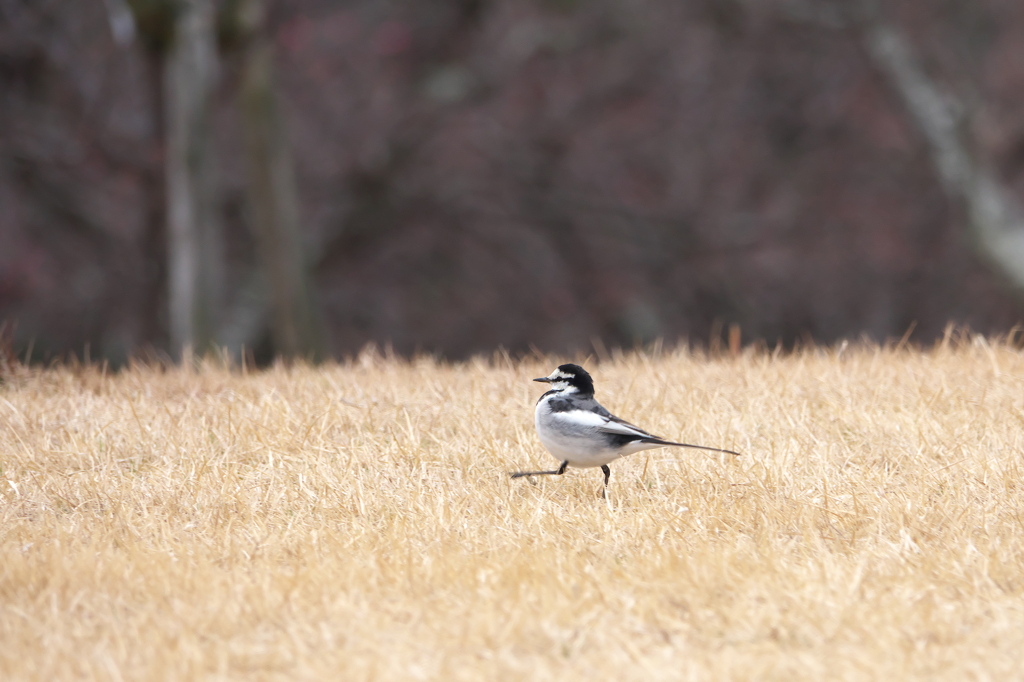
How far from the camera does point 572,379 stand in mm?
5582

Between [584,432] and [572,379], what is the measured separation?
0.50 m

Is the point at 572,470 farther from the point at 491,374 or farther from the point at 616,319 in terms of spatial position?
the point at 616,319

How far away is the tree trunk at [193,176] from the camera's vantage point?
1355 centimetres

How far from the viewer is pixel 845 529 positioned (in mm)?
4883

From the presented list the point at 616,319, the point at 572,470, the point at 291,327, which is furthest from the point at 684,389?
the point at 616,319

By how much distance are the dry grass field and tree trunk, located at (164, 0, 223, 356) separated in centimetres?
595

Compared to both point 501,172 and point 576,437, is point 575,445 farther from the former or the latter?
point 501,172

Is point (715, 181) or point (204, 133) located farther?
point (715, 181)

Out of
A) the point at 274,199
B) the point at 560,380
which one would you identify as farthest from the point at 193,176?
the point at 560,380

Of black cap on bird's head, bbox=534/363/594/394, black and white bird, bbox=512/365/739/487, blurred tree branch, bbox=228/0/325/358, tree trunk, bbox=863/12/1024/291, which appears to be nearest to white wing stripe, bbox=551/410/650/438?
black and white bird, bbox=512/365/739/487

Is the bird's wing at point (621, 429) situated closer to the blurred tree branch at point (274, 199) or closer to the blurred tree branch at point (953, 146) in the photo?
the blurred tree branch at point (274, 199)

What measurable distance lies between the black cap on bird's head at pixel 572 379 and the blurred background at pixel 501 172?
8621 mm

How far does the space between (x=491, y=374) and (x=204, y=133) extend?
698cm

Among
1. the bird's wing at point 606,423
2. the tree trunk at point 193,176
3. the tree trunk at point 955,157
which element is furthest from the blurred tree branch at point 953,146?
the bird's wing at point 606,423
